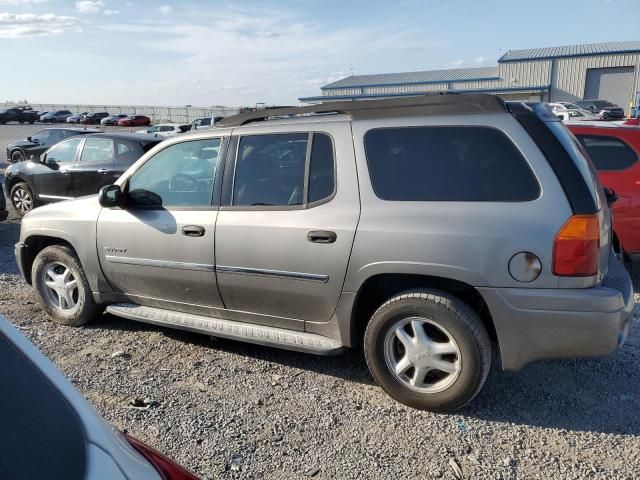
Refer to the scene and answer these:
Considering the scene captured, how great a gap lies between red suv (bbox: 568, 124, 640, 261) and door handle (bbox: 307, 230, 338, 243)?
11.7 feet

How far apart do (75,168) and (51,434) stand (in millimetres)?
9131

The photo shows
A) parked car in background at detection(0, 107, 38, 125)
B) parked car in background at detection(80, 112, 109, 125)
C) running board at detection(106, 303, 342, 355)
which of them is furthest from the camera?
parked car in background at detection(80, 112, 109, 125)

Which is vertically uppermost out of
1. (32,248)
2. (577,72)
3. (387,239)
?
(577,72)

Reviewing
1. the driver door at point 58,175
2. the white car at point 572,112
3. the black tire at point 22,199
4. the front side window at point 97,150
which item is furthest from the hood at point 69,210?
the white car at point 572,112

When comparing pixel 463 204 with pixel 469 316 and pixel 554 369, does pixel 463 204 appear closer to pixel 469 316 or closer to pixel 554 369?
pixel 469 316

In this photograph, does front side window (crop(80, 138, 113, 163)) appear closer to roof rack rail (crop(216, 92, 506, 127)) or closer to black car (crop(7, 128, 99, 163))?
roof rack rail (crop(216, 92, 506, 127))

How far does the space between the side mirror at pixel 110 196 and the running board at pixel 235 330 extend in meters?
0.86

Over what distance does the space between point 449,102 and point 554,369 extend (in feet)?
6.90

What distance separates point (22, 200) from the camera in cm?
1020

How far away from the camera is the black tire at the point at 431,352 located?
Result: 3186 mm

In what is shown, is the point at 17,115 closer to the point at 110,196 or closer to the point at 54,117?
the point at 54,117

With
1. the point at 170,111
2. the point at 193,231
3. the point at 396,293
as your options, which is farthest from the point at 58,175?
the point at 170,111

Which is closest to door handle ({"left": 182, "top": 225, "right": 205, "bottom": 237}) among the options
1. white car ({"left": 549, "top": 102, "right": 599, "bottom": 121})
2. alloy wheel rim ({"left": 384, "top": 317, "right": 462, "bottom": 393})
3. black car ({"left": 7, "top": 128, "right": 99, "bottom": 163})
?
alloy wheel rim ({"left": 384, "top": 317, "right": 462, "bottom": 393})

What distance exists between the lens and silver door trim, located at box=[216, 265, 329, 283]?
3.54 m
